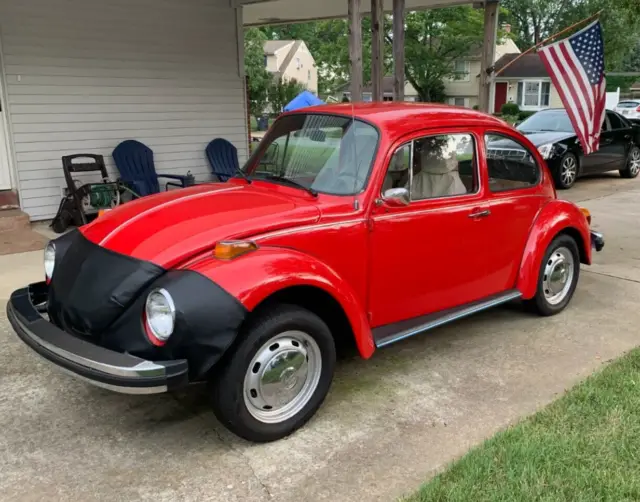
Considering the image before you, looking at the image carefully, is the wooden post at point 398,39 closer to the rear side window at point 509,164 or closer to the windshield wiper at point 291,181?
the rear side window at point 509,164

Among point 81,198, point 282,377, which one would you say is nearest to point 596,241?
point 282,377

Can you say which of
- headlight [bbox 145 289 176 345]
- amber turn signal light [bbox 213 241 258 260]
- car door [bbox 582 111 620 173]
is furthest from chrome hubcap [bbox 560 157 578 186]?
headlight [bbox 145 289 176 345]

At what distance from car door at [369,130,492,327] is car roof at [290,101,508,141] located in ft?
0.28

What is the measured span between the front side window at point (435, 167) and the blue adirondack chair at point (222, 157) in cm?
573

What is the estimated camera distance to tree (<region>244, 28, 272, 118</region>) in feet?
149

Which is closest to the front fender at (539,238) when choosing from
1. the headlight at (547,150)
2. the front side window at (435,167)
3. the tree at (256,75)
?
the front side window at (435,167)

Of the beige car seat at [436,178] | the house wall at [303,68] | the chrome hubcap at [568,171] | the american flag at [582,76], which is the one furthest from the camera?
the house wall at [303,68]

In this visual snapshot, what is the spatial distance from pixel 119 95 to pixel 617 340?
712cm

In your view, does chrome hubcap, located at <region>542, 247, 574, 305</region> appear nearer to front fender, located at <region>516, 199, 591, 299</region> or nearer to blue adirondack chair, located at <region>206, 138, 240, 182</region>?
front fender, located at <region>516, 199, 591, 299</region>

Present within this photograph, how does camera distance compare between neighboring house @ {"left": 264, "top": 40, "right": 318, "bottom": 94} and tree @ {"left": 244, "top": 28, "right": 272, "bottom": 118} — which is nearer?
tree @ {"left": 244, "top": 28, "right": 272, "bottom": 118}

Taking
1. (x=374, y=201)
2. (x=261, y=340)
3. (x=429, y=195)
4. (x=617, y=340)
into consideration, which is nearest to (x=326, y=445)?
(x=261, y=340)

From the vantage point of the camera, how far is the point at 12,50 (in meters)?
7.49

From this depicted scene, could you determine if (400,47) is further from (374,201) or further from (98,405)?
(98,405)

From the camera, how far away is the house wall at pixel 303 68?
69625mm
